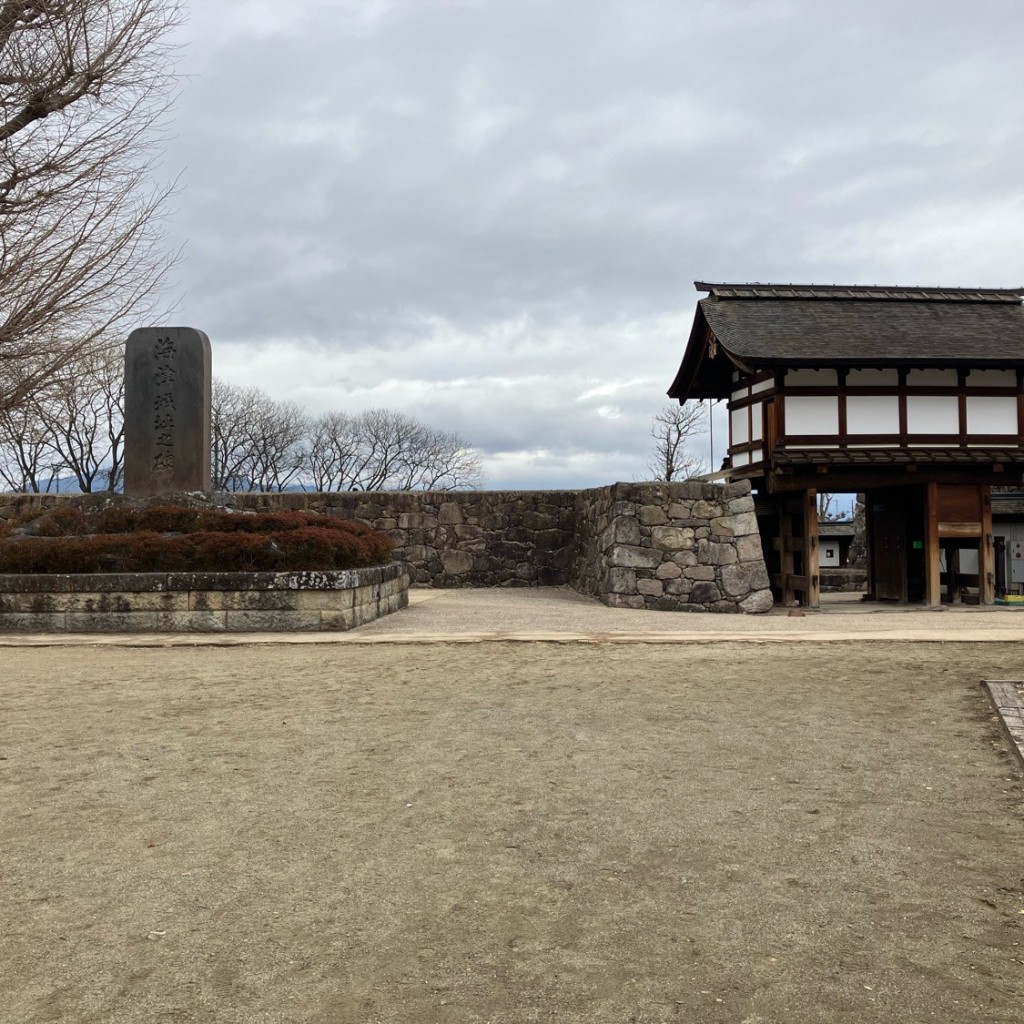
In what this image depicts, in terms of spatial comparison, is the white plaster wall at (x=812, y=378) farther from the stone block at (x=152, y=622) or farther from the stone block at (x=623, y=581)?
the stone block at (x=152, y=622)

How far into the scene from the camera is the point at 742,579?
1411 centimetres

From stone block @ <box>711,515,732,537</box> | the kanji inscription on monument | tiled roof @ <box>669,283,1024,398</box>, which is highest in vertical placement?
tiled roof @ <box>669,283,1024,398</box>

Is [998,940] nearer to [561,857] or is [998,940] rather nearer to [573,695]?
[561,857]

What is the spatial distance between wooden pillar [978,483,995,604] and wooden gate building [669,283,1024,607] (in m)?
0.03

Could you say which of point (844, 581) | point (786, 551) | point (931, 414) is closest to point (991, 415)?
point (931, 414)

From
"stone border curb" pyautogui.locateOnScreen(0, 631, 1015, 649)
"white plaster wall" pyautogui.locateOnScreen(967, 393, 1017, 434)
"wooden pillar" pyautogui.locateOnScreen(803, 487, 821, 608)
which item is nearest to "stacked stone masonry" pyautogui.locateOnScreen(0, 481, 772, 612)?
"wooden pillar" pyautogui.locateOnScreen(803, 487, 821, 608)

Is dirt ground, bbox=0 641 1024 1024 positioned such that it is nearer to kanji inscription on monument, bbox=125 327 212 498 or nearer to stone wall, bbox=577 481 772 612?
kanji inscription on monument, bbox=125 327 212 498

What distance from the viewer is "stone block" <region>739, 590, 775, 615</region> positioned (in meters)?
14.0

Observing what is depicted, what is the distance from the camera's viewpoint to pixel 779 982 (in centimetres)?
260

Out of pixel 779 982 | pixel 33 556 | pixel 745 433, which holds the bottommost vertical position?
pixel 779 982

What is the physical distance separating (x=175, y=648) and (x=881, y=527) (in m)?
15.8

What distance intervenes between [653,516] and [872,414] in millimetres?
5062

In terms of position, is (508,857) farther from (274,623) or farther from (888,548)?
(888,548)

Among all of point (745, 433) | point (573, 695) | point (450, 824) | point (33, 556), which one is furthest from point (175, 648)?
point (745, 433)
